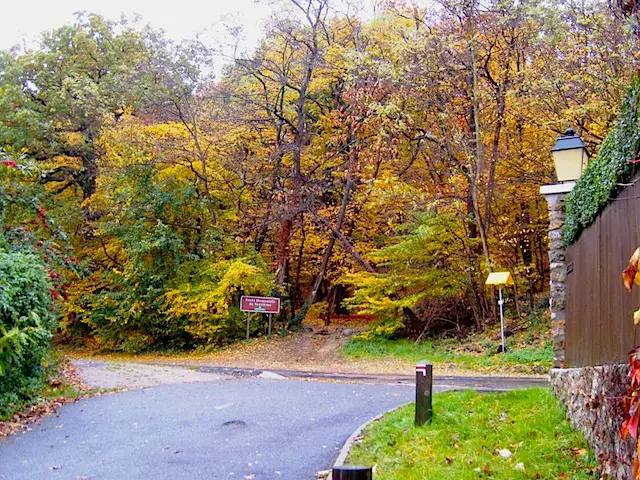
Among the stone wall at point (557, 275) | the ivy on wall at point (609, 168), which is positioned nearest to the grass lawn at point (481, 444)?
the stone wall at point (557, 275)

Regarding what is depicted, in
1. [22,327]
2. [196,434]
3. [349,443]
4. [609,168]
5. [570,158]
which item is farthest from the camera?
[22,327]

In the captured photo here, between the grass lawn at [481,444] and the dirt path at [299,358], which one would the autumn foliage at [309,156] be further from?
the grass lawn at [481,444]

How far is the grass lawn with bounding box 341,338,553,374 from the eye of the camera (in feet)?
43.9

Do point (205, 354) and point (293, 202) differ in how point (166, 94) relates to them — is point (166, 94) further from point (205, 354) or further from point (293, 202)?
point (205, 354)

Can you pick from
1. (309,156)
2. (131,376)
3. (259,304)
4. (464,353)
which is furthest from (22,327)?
(309,156)

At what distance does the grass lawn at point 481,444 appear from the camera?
482cm

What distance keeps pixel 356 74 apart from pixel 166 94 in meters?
7.56

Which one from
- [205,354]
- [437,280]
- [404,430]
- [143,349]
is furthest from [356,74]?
[404,430]

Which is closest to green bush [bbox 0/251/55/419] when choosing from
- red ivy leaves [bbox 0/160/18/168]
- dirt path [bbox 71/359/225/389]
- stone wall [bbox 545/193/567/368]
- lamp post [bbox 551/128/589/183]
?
red ivy leaves [bbox 0/160/18/168]

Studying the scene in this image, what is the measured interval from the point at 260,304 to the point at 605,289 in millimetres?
15191

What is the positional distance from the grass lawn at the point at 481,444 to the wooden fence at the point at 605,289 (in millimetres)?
806

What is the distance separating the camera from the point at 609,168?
495cm

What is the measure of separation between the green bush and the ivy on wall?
7100 mm

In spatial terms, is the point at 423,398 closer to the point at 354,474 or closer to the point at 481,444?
the point at 481,444
